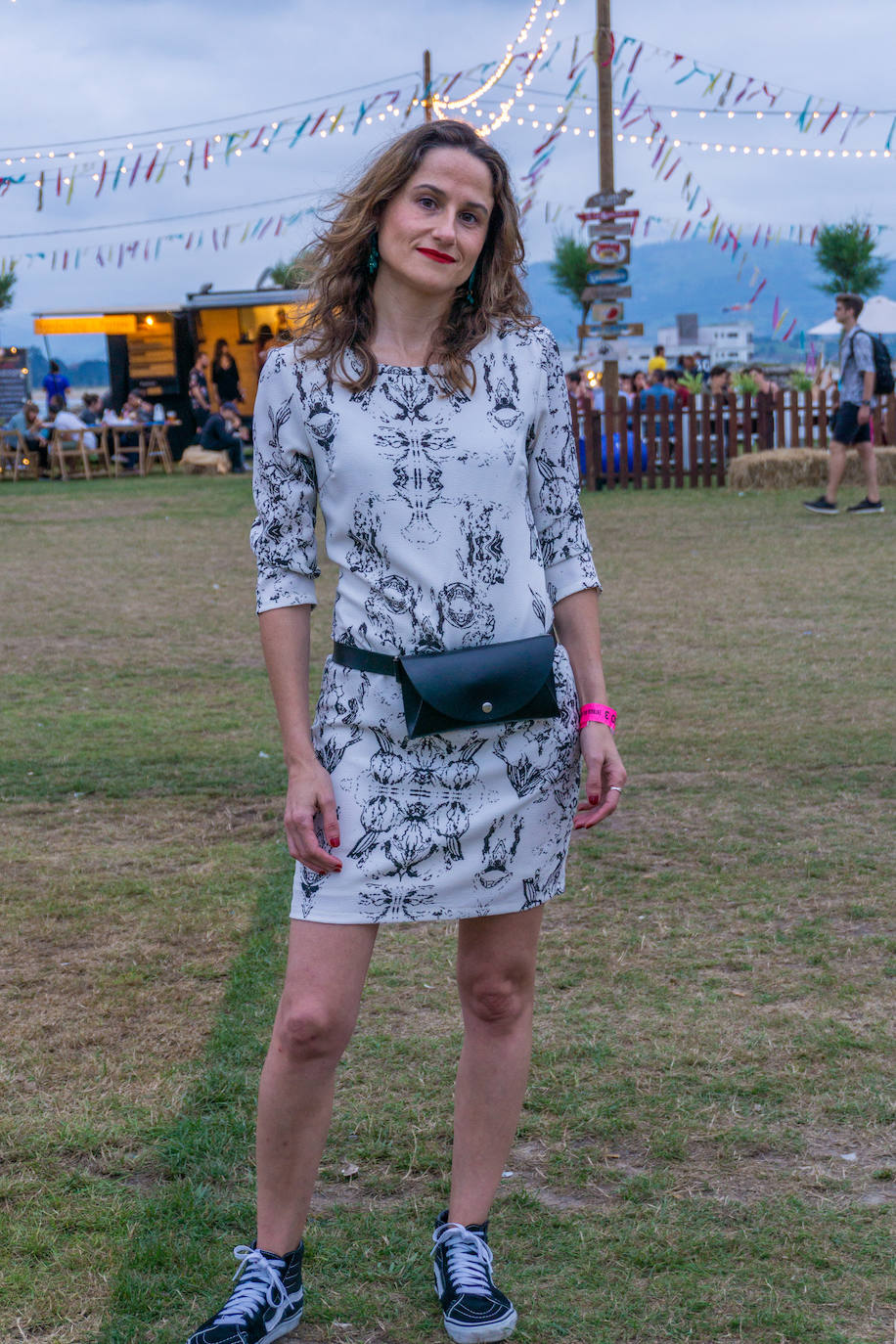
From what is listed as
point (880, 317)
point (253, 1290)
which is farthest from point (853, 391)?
point (880, 317)

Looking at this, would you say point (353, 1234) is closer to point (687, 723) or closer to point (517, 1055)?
point (517, 1055)

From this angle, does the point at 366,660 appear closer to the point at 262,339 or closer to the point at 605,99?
the point at 605,99

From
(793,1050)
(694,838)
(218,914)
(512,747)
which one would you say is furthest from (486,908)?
(694,838)

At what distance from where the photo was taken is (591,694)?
7.50 ft

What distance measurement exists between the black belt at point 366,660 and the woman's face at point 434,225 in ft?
1.83

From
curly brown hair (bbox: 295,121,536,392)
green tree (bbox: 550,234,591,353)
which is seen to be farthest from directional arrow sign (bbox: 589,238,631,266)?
green tree (bbox: 550,234,591,353)

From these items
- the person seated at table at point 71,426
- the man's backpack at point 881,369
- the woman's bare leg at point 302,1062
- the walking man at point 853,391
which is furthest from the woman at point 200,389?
the woman's bare leg at point 302,1062

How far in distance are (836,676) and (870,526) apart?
5.98 m

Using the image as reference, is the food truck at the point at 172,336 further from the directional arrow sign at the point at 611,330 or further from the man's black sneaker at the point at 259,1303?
the man's black sneaker at the point at 259,1303

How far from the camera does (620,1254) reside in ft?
8.05

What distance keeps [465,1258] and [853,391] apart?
11.6 metres

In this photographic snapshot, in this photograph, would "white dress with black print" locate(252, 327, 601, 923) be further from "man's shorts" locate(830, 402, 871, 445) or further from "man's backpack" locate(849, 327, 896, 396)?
"man's backpack" locate(849, 327, 896, 396)

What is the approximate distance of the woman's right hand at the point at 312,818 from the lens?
2096 mm

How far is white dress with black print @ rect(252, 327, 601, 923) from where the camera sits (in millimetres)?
2100
